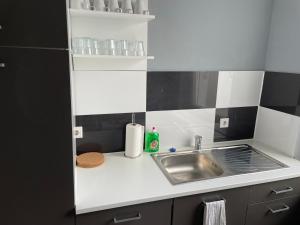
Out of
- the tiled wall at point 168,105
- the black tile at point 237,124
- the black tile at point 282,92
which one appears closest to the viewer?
the tiled wall at point 168,105

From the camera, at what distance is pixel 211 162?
184 centimetres

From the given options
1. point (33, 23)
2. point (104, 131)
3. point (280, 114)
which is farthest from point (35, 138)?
point (280, 114)

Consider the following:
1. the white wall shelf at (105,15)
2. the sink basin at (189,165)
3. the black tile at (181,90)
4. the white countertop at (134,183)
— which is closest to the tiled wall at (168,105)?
the black tile at (181,90)

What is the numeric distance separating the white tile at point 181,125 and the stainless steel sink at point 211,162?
0.39 ft

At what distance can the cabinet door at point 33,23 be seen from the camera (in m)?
0.95

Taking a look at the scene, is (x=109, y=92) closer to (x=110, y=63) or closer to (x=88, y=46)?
(x=110, y=63)

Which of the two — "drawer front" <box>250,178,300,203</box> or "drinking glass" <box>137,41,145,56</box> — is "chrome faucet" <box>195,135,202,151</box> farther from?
"drinking glass" <box>137,41,145,56</box>

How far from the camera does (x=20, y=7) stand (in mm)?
954

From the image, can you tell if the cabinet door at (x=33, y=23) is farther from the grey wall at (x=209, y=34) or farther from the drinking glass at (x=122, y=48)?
the grey wall at (x=209, y=34)

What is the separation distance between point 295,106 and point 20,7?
6.04 ft

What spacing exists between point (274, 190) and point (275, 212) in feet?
0.55

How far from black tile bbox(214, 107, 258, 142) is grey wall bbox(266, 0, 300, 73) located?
0.42 m

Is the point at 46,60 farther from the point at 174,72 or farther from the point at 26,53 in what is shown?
the point at 174,72

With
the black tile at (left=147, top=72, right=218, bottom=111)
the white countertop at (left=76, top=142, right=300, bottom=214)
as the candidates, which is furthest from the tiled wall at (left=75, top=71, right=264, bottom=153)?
the white countertop at (left=76, top=142, right=300, bottom=214)
